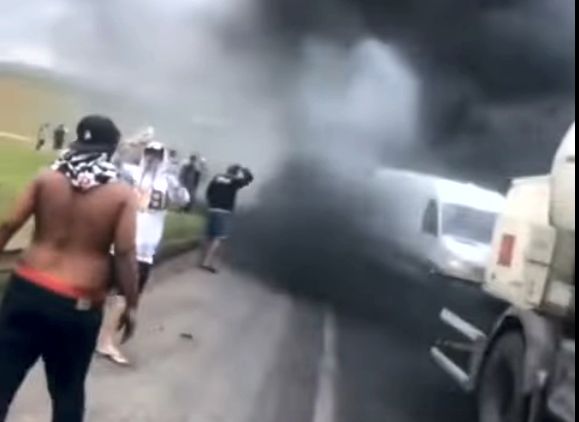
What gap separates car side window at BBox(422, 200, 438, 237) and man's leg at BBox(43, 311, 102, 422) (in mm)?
10410

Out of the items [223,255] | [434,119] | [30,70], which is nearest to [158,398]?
[223,255]

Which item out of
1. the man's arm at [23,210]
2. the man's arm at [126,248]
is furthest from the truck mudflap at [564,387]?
the man's arm at [23,210]

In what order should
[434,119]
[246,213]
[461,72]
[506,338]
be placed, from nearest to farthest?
[506,338], [461,72], [434,119], [246,213]

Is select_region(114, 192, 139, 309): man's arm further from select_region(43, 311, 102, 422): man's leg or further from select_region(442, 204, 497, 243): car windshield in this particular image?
select_region(442, 204, 497, 243): car windshield

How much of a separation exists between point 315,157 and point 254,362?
1553 centimetres

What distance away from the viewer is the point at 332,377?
10016 mm

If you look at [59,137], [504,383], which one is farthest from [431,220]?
[504,383]

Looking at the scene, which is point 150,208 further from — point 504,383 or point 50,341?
point 50,341

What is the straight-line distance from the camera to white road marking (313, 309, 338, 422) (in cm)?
844

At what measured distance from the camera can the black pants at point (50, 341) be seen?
198 inches

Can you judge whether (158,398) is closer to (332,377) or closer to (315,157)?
(332,377)

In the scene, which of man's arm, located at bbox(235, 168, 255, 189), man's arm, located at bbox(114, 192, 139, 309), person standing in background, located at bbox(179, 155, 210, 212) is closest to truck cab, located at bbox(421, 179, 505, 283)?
man's arm, located at bbox(235, 168, 255, 189)

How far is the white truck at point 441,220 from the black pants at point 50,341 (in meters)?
7.22

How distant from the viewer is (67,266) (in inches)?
201
